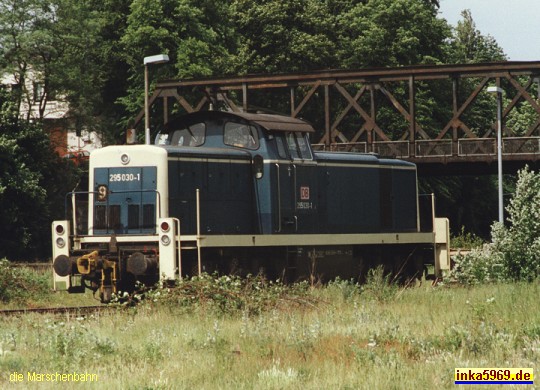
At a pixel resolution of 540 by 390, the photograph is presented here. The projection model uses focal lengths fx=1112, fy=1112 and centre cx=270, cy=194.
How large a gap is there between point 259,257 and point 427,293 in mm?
3661

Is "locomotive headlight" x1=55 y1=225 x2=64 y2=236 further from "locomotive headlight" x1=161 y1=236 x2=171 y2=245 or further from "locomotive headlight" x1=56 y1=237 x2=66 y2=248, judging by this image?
"locomotive headlight" x1=161 y1=236 x2=171 y2=245

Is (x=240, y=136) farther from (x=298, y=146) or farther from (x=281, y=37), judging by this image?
(x=281, y=37)

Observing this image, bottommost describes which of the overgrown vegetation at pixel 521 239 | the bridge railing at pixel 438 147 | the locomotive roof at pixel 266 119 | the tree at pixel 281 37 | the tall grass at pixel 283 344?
the tall grass at pixel 283 344

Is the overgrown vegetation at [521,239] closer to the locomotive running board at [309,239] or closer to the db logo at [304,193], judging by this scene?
the locomotive running board at [309,239]

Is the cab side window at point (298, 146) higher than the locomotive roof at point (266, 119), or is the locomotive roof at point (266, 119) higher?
the locomotive roof at point (266, 119)

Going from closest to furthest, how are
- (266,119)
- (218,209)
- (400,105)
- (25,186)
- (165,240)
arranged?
(165,240) < (218,209) < (266,119) < (25,186) < (400,105)

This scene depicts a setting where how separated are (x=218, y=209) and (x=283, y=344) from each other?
331 inches

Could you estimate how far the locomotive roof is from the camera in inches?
892

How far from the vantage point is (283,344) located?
13.9 meters

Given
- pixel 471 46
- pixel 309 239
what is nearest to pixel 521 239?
pixel 309 239

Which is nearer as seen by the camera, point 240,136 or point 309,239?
point 240,136

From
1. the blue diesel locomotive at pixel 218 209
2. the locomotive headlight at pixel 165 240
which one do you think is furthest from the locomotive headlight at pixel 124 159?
the locomotive headlight at pixel 165 240

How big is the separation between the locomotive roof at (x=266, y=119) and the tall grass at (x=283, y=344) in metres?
5.03

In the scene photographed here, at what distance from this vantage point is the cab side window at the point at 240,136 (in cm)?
2269
